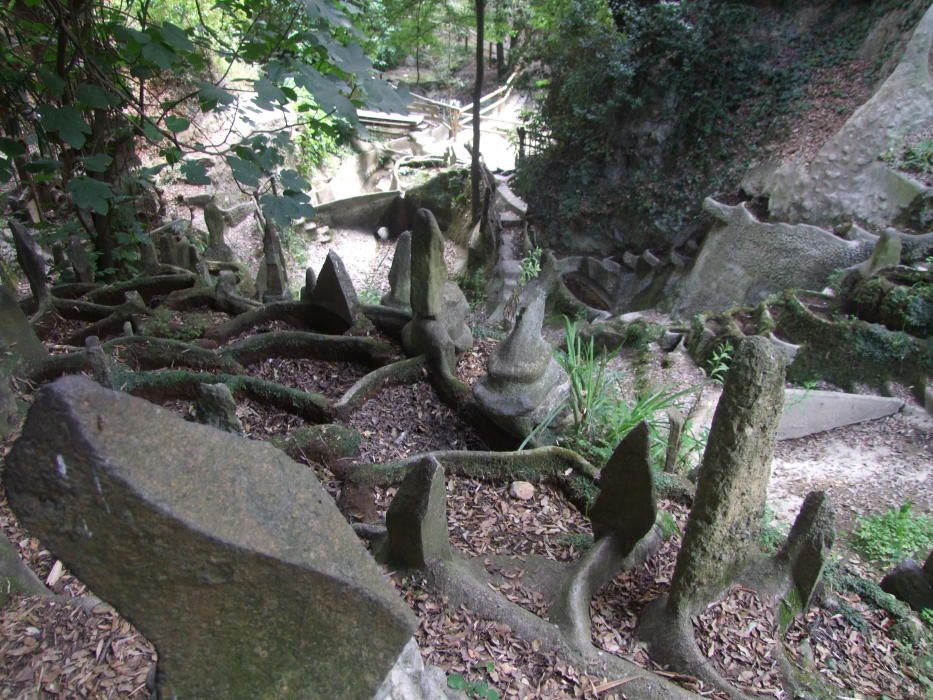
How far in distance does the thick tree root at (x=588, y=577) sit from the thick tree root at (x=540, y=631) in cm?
6

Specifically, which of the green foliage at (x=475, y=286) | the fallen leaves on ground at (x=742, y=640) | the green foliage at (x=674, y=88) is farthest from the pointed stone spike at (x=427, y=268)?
the green foliage at (x=674, y=88)

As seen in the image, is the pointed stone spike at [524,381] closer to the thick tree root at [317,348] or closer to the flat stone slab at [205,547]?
the thick tree root at [317,348]

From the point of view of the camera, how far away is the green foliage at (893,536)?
5664 millimetres

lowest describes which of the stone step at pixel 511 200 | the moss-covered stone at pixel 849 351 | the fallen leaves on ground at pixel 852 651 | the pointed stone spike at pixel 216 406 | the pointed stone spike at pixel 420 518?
the moss-covered stone at pixel 849 351

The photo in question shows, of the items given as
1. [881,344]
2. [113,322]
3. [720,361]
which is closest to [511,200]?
[720,361]

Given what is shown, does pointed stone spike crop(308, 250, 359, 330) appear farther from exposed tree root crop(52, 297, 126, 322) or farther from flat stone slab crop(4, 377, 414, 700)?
flat stone slab crop(4, 377, 414, 700)

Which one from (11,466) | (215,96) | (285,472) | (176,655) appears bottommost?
(176,655)

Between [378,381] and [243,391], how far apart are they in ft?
3.54

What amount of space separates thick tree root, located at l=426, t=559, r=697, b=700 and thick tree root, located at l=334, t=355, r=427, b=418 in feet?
6.65

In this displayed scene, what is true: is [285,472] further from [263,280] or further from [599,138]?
[599,138]

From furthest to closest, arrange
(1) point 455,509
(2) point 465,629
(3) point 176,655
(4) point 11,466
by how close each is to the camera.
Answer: (1) point 455,509, (2) point 465,629, (3) point 176,655, (4) point 11,466

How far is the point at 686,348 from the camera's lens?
10.1 meters

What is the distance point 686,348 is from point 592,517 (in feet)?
25.0

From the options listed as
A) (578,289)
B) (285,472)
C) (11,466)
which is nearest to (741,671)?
(285,472)
